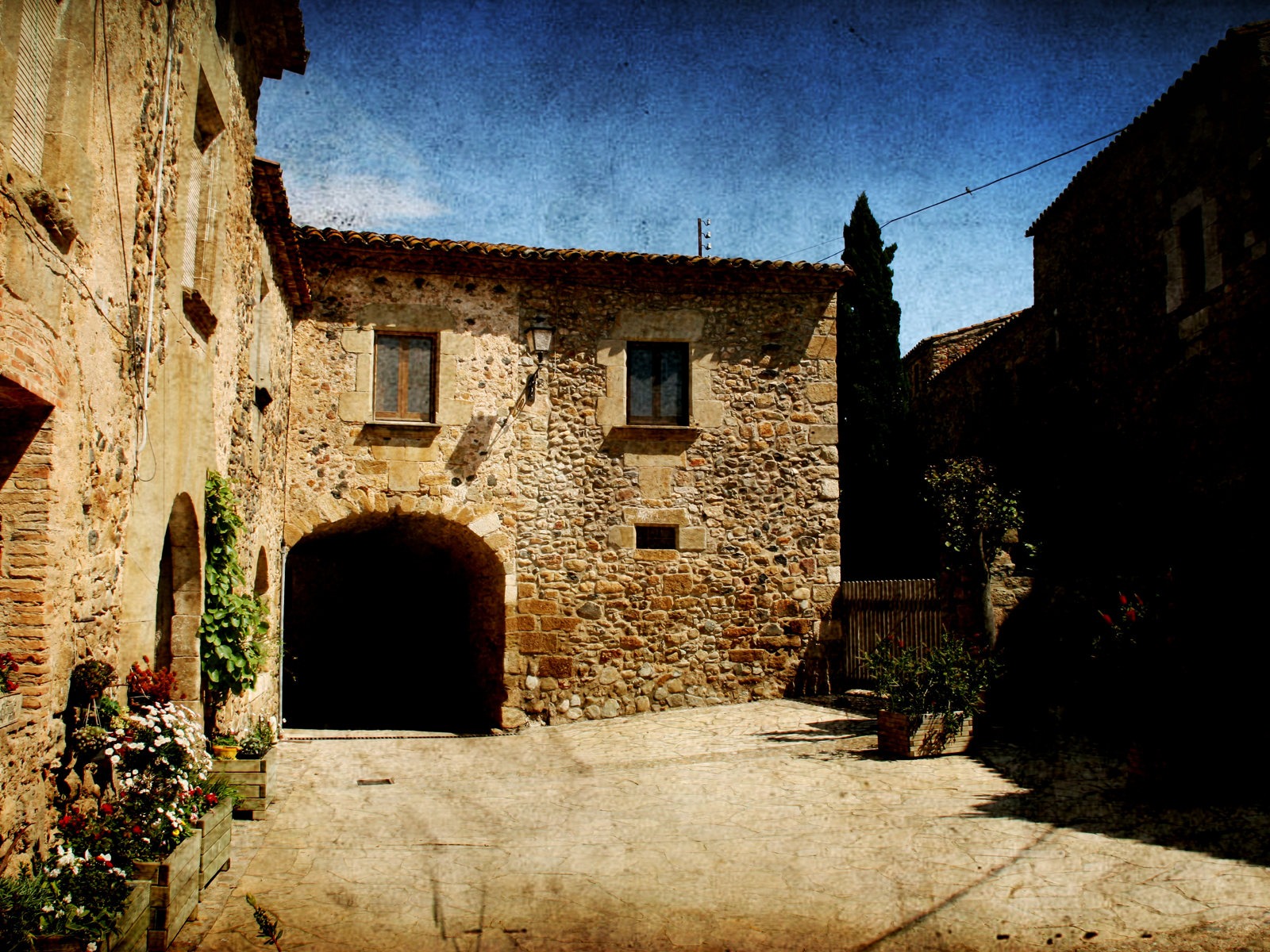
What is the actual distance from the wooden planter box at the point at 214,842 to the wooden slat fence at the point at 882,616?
8552 mm

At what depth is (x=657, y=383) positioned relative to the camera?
41.4 feet

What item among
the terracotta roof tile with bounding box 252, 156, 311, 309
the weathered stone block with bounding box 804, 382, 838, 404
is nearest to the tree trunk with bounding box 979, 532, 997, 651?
the weathered stone block with bounding box 804, 382, 838, 404

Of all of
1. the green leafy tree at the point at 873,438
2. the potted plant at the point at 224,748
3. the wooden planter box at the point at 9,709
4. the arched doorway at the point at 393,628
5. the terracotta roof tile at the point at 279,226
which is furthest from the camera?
the green leafy tree at the point at 873,438

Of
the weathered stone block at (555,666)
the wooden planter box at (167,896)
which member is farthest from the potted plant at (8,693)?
the weathered stone block at (555,666)

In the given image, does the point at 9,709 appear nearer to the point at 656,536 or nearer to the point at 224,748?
the point at 224,748

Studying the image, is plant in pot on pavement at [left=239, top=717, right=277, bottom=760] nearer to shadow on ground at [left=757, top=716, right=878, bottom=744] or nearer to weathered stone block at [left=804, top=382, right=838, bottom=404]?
shadow on ground at [left=757, top=716, right=878, bottom=744]

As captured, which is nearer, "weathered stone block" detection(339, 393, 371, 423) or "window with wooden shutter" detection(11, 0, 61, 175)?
"window with wooden shutter" detection(11, 0, 61, 175)

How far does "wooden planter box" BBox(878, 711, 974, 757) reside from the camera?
8672 mm

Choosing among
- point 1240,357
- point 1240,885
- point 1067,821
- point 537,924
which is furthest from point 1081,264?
point 537,924

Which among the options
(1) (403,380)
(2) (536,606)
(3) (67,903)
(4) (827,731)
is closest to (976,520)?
(4) (827,731)

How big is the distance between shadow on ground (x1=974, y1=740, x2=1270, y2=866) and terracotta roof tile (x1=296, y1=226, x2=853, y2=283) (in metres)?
6.77

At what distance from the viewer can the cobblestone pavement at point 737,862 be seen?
15.4 feet

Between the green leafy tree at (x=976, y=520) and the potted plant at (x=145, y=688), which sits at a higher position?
the green leafy tree at (x=976, y=520)

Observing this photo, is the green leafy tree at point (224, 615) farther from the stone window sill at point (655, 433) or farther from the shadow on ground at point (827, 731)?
the stone window sill at point (655, 433)
